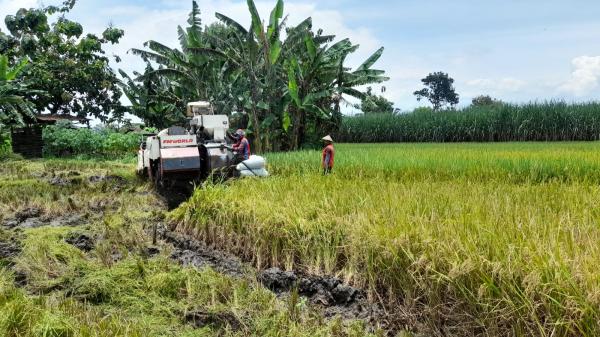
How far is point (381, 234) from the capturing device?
3822 millimetres

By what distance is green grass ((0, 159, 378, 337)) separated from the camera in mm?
3252

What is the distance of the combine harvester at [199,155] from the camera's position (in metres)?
8.03

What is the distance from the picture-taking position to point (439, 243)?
335cm

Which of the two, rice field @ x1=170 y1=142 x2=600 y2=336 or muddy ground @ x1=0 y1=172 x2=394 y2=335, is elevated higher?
rice field @ x1=170 y1=142 x2=600 y2=336

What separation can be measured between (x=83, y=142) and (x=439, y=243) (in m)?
16.1

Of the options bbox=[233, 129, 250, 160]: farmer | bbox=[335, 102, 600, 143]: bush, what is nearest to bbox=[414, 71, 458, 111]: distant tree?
bbox=[335, 102, 600, 143]: bush

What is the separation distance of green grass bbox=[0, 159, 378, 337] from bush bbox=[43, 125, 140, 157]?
11.6 meters

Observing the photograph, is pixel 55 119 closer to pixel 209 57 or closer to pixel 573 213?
pixel 209 57

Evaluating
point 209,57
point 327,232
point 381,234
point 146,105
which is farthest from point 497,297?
point 146,105

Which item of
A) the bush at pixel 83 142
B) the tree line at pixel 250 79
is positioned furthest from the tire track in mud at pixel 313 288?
the bush at pixel 83 142

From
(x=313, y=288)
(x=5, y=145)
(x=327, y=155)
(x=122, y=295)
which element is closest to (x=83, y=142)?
(x=5, y=145)

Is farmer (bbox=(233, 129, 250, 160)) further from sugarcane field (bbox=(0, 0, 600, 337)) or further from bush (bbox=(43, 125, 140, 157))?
bush (bbox=(43, 125, 140, 157))

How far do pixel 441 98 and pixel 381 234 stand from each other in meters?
48.6

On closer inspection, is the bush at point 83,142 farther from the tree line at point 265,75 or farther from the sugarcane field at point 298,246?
the sugarcane field at point 298,246
